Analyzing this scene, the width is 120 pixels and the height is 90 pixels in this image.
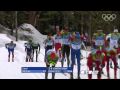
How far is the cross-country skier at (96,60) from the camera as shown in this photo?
21.8 meters

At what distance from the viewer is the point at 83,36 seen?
21906 millimetres

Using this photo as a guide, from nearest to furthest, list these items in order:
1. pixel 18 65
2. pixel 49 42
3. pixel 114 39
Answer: pixel 18 65 < pixel 114 39 < pixel 49 42

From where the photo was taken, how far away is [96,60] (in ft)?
71.8

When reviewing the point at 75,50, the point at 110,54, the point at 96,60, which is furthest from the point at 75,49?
the point at 110,54

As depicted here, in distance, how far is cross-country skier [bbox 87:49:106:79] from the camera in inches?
858

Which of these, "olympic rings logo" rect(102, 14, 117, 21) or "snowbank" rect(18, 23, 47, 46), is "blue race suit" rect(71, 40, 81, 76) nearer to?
"snowbank" rect(18, 23, 47, 46)

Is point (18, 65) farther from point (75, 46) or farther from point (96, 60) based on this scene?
point (96, 60)

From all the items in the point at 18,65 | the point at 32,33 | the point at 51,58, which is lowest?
the point at 18,65

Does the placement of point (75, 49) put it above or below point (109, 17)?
below
